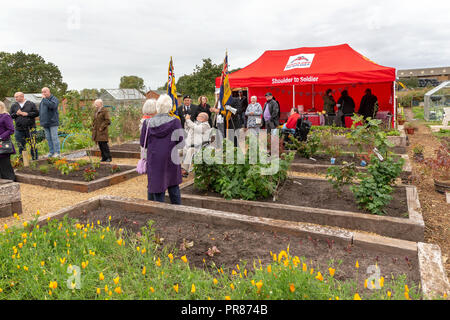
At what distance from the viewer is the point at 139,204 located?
4.27m

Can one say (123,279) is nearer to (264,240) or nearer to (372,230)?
(264,240)

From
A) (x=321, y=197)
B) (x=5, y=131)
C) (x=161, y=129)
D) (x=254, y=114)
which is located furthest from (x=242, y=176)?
(x=254, y=114)

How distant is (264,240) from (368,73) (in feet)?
34.8

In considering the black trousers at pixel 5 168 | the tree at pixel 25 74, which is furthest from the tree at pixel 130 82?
the black trousers at pixel 5 168

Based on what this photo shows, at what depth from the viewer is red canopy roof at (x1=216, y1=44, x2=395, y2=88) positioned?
1197cm

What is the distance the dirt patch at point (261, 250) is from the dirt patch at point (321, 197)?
1.64 metres

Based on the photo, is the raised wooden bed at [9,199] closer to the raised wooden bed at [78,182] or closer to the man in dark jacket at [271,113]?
the raised wooden bed at [78,182]

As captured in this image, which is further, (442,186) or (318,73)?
(318,73)

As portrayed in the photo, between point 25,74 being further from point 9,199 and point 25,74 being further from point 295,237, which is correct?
point 295,237

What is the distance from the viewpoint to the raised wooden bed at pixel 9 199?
16.9ft

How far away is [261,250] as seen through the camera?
10.0ft

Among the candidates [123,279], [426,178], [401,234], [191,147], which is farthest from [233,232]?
[426,178]

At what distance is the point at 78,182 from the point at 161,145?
3293 millimetres
